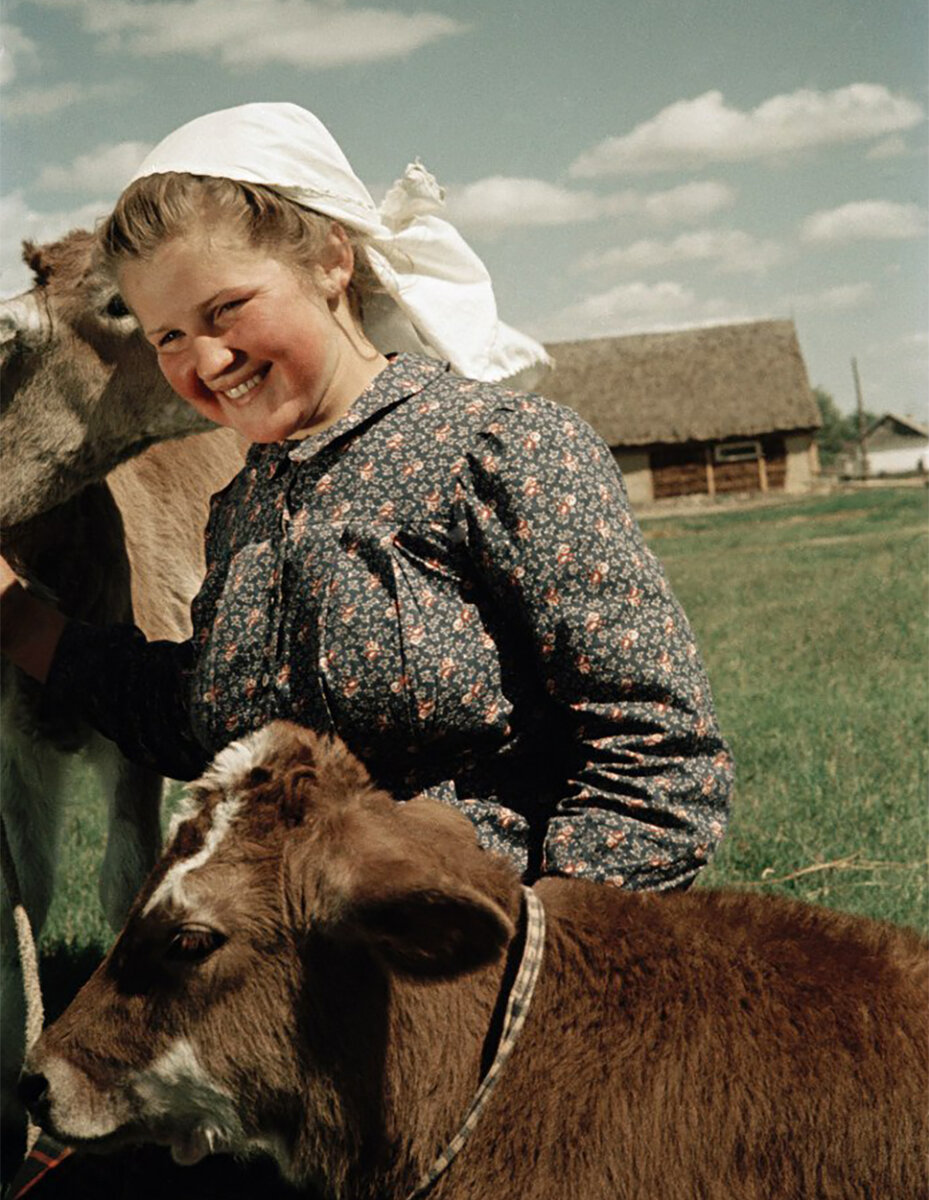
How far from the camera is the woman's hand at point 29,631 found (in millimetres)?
3523

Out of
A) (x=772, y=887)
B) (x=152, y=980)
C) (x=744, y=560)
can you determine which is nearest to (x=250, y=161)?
(x=152, y=980)

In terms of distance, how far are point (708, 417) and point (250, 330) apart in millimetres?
→ 49815

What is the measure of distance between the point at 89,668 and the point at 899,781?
4.63 meters

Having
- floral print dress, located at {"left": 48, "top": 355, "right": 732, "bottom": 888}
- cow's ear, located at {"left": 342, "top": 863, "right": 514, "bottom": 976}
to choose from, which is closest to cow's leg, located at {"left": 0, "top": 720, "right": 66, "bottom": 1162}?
floral print dress, located at {"left": 48, "top": 355, "right": 732, "bottom": 888}

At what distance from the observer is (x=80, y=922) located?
611 centimetres

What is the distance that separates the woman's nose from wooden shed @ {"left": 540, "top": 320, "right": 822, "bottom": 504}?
4749 centimetres

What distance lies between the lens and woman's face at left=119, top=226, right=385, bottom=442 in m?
2.91

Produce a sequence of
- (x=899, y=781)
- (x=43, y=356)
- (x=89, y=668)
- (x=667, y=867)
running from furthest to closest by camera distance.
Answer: (x=899, y=781) < (x=43, y=356) < (x=89, y=668) < (x=667, y=867)

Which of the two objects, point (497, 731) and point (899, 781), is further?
point (899, 781)

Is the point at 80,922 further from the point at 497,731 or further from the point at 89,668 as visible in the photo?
the point at 497,731

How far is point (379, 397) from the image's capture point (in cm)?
297

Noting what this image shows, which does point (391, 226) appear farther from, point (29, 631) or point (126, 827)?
point (126, 827)

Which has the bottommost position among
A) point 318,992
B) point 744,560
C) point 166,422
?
point 744,560

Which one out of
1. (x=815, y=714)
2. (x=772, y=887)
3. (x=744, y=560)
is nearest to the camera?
(x=772, y=887)
